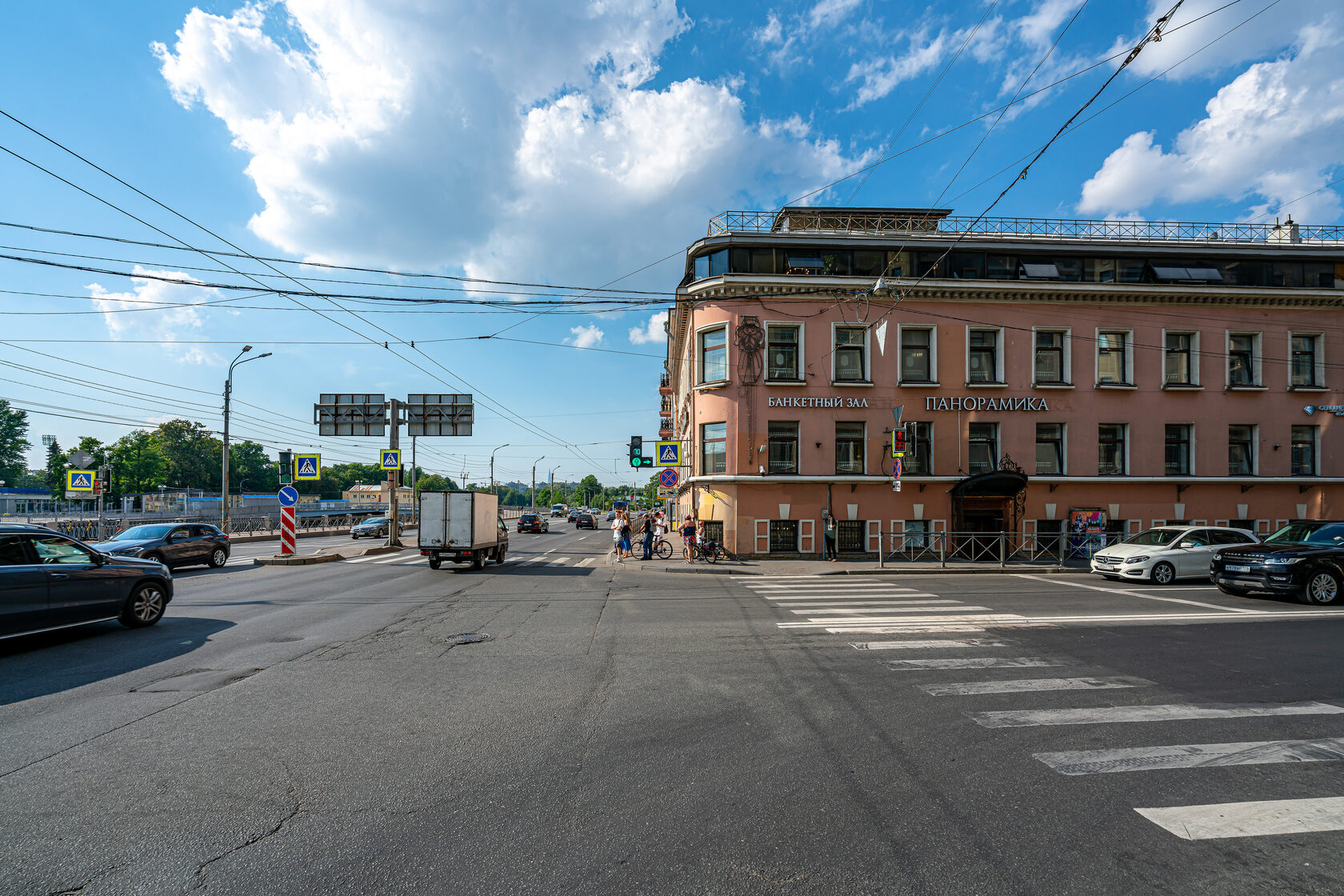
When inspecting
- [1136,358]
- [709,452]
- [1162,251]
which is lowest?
[709,452]

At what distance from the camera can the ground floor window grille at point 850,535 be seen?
22125 millimetres

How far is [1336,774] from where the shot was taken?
4.29 m

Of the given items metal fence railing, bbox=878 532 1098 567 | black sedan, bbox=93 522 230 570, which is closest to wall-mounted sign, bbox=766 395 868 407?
metal fence railing, bbox=878 532 1098 567

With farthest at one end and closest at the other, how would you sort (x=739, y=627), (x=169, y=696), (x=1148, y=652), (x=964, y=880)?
(x=739, y=627), (x=1148, y=652), (x=169, y=696), (x=964, y=880)

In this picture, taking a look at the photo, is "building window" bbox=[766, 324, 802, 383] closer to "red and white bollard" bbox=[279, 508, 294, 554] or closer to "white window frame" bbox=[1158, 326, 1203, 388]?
"white window frame" bbox=[1158, 326, 1203, 388]

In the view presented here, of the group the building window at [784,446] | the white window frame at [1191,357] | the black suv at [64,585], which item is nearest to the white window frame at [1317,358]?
the white window frame at [1191,357]

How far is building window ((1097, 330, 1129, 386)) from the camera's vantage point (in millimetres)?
23328

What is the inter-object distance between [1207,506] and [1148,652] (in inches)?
845

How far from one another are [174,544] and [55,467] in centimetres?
9479

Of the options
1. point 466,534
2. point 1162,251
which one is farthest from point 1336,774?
point 1162,251

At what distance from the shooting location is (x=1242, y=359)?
2392 cm

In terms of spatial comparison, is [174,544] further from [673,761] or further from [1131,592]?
[1131,592]

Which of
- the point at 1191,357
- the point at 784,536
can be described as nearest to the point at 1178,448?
the point at 1191,357

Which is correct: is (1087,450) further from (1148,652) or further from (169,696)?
(169,696)
